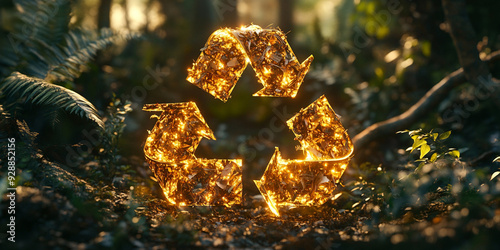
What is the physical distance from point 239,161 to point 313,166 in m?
0.65

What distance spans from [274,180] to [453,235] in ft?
5.22

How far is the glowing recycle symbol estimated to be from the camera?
11.2ft

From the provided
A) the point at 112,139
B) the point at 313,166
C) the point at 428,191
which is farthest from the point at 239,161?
the point at 428,191

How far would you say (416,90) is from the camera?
659 centimetres

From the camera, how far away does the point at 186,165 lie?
342 cm

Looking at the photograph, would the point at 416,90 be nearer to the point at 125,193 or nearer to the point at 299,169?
the point at 299,169

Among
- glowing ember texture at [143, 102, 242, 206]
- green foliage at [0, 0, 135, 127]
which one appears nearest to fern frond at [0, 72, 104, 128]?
glowing ember texture at [143, 102, 242, 206]

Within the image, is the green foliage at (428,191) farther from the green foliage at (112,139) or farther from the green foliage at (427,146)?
the green foliage at (112,139)

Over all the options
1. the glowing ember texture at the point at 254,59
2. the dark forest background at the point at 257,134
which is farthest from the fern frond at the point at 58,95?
the glowing ember texture at the point at 254,59

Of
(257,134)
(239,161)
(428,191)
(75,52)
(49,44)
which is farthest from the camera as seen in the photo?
(257,134)

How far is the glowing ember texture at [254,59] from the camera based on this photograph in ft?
11.3

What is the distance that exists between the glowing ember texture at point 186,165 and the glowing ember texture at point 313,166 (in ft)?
1.01

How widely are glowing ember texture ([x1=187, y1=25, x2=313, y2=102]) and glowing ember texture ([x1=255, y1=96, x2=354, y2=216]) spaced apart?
1.10 ft

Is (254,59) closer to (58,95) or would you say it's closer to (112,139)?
(112,139)
